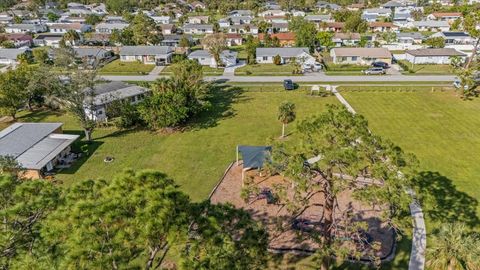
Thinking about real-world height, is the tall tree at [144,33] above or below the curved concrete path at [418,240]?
above

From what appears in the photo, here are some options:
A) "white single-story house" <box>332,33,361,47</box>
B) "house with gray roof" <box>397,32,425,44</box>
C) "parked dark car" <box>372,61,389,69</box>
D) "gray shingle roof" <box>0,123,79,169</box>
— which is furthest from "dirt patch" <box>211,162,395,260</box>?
"house with gray roof" <box>397,32,425,44</box>

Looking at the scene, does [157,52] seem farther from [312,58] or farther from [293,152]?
[293,152]

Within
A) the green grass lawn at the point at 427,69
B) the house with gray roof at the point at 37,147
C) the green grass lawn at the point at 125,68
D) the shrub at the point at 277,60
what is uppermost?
the shrub at the point at 277,60

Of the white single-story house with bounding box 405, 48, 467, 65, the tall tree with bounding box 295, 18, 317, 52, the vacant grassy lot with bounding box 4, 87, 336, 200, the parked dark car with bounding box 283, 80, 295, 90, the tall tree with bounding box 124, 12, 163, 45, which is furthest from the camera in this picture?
the tall tree with bounding box 124, 12, 163, 45

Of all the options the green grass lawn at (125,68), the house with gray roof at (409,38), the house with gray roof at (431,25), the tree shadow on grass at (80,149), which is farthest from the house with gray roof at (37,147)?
the house with gray roof at (431,25)

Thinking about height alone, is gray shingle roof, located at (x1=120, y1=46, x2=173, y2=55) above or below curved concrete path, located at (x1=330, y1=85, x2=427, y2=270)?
above

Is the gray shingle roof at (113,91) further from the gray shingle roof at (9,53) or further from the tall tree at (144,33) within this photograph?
the gray shingle roof at (9,53)

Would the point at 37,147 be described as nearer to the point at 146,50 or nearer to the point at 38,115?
the point at 38,115

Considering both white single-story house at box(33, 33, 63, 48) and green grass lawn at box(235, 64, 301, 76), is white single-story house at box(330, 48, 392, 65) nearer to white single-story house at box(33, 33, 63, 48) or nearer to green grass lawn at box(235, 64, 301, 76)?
green grass lawn at box(235, 64, 301, 76)
